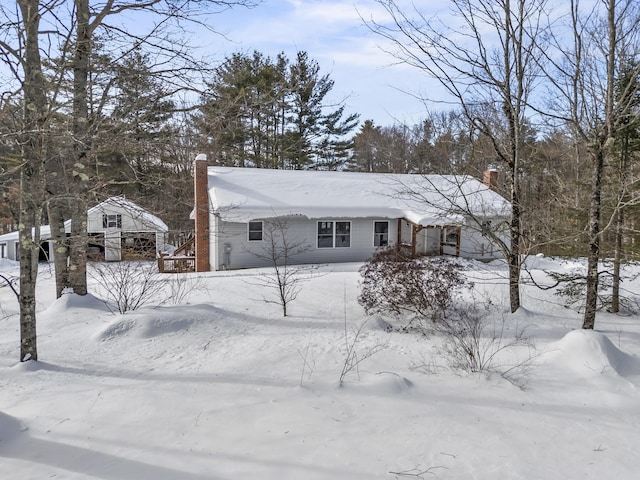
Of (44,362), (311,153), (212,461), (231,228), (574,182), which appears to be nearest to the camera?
(212,461)

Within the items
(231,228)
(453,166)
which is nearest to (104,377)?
(453,166)

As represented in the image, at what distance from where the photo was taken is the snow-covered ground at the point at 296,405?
3289mm

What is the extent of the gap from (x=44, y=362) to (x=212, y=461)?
361 centimetres

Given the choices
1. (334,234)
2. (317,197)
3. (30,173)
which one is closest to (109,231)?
(317,197)

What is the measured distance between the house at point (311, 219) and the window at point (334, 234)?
0.04 meters

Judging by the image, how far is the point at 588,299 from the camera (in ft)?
23.3

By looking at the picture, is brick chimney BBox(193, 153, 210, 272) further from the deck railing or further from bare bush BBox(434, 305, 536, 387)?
bare bush BBox(434, 305, 536, 387)

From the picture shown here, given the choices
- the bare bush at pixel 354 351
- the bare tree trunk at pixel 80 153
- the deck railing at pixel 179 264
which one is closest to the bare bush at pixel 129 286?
the bare tree trunk at pixel 80 153

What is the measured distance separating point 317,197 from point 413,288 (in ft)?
35.7

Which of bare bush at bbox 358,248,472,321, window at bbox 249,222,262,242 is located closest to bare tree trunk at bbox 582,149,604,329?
bare bush at bbox 358,248,472,321

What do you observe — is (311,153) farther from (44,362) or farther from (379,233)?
(44,362)

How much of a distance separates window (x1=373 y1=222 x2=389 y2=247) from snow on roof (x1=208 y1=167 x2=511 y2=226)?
2.60ft

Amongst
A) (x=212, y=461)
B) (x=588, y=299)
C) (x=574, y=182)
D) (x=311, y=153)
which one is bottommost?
(x=212, y=461)

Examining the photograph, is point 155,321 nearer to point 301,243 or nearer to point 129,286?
point 129,286
